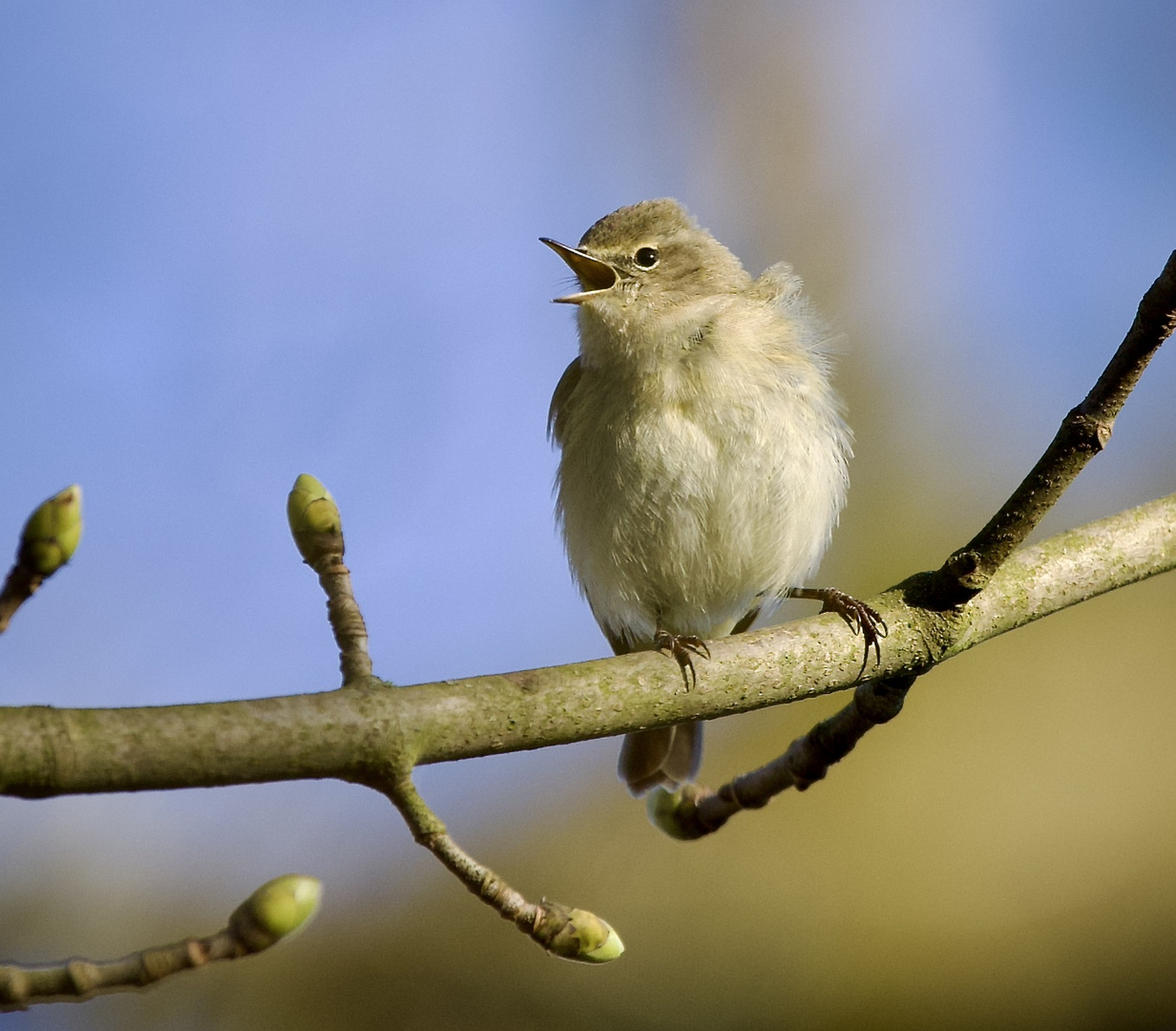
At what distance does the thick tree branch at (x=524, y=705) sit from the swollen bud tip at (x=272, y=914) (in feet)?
0.56

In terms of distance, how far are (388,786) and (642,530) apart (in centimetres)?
230

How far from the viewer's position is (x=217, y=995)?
4.93m

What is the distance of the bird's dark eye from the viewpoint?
4617 mm

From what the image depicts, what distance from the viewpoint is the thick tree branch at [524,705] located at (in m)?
1.62

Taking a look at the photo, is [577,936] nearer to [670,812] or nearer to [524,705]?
[524,705]

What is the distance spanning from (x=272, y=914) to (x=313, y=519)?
747 mm

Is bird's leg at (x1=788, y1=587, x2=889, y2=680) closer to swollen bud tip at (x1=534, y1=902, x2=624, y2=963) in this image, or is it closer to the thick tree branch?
the thick tree branch

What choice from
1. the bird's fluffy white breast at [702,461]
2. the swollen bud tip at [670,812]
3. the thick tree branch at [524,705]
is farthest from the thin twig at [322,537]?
the bird's fluffy white breast at [702,461]

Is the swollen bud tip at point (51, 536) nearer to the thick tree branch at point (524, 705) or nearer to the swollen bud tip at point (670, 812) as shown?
the thick tree branch at point (524, 705)

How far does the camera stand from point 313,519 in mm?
2178

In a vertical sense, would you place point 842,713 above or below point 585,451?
below

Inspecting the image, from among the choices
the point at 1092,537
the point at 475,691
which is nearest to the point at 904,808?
the point at 1092,537

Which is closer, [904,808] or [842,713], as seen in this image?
[842,713]

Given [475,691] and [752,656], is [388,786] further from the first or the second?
[752,656]
